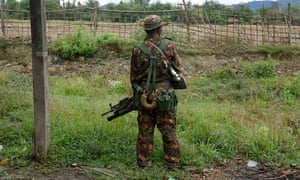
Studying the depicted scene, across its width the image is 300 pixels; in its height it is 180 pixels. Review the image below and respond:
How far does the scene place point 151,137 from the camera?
4.93 meters

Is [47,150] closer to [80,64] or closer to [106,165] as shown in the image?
[106,165]

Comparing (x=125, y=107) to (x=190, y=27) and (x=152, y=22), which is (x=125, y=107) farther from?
(x=190, y=27)

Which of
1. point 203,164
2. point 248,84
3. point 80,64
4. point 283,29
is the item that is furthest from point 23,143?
point 283,29

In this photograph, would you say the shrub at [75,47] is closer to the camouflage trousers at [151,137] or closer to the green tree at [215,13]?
the green tree at [215,13]

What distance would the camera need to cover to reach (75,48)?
42.3 ft

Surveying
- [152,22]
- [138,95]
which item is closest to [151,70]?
[138,95]

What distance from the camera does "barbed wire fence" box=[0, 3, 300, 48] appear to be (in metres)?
14.0

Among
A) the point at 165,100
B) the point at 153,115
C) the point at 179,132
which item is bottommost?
the point at 179,132

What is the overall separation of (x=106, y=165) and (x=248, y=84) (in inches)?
234

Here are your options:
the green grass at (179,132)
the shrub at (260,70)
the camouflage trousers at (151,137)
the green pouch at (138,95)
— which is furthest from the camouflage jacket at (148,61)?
the shrub at (260,70)

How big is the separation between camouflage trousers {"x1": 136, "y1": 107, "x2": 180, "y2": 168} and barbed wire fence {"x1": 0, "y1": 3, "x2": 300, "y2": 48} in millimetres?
9109

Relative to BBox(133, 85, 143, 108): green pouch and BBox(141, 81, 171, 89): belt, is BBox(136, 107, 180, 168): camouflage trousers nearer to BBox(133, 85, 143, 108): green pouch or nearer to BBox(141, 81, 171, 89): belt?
BBox(133, 85, 143, 108): green pouch

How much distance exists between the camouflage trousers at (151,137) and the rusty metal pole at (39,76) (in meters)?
1.14

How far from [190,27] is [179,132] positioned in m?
9.36
